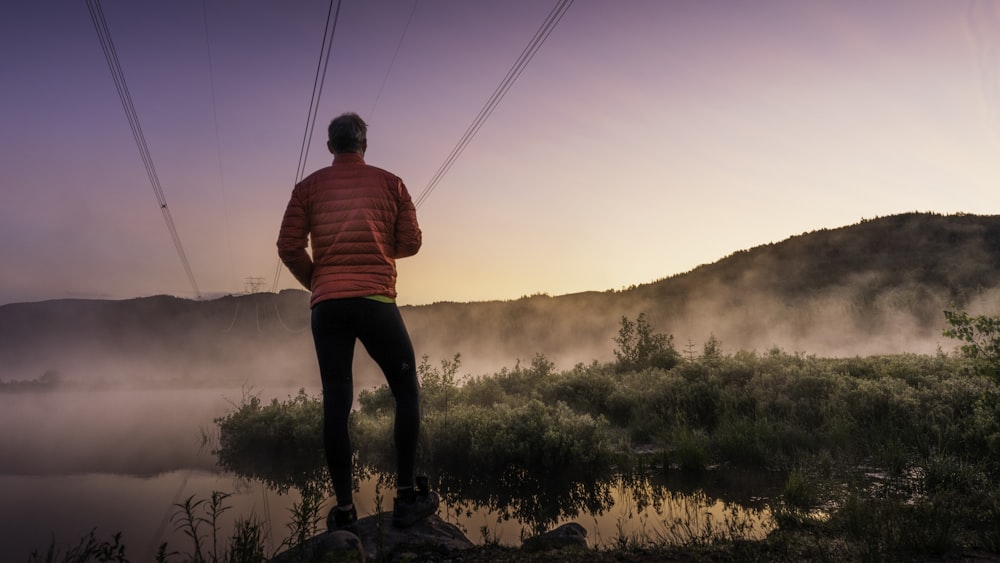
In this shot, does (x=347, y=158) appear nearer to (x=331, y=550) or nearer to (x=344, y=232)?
(x=344, y=232)

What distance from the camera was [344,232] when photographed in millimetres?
3635

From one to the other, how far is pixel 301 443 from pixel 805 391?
31.6ft

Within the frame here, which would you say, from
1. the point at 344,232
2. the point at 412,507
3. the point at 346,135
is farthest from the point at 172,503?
the point at 346,135

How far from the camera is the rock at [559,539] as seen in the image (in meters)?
3.50

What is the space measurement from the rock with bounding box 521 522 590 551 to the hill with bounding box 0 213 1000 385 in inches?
473

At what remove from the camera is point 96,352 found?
331 ft

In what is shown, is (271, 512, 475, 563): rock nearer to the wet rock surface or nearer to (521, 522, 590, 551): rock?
the wet rock surface

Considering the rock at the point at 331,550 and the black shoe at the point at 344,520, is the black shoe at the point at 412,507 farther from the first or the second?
the rock at the point at 331,550

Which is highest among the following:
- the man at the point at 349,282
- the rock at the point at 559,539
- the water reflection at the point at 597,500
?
the man at the point at 349,282

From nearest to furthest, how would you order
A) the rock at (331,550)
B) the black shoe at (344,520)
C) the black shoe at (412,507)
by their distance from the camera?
1. the rock at (331,550)
2. the black shoe at (344,520)
3. the black shoe at (412,507)

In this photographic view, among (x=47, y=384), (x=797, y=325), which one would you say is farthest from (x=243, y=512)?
(x=47, y=384)

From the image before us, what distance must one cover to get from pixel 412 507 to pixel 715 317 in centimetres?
5085

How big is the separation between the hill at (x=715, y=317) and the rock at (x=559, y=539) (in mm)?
12020

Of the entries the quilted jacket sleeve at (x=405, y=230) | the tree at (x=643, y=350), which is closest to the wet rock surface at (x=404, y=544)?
the quilted jacket sleeve at (x=405, y=230)
